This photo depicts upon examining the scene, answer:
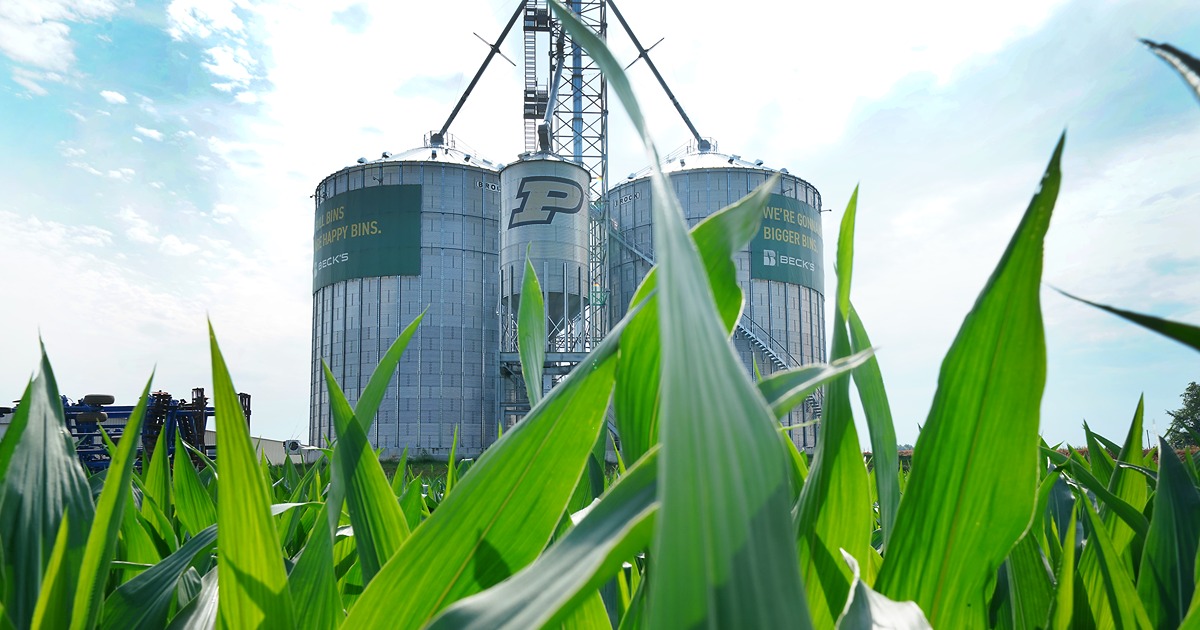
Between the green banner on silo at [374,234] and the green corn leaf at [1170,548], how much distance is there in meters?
12.6

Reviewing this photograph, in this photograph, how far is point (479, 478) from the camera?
0.76 feet

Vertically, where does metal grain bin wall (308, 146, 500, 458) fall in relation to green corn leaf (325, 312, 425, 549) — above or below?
above

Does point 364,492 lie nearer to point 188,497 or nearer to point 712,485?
point 712,485

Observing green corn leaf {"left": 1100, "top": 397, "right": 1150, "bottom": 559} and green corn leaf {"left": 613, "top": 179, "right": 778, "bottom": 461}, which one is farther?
green corn leaf {"left": 1100, "top": 397, "right": 1150, "bottom": 559}

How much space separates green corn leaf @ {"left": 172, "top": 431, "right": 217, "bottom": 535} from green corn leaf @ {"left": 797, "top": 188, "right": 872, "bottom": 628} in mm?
569

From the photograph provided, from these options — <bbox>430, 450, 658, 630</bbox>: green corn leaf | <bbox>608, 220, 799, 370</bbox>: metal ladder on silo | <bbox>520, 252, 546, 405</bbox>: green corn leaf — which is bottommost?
<bbox>430, 450, 658, 630</bbox>: green corn leaf

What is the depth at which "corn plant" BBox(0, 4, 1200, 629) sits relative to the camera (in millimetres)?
125

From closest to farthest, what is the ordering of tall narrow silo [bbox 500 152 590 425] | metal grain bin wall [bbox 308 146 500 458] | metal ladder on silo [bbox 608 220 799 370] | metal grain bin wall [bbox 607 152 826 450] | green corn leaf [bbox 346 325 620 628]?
green corn leaf [bbox 346 325 620 628], tall narrow silo [bbox 500 152 590 425], metal grain bin wall [bbox 308 146 500 458], metal ladder on silo [bbox 608 220 799 370], metal grain bin wall [bbox 607 152 826 450]

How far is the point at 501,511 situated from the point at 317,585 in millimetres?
129

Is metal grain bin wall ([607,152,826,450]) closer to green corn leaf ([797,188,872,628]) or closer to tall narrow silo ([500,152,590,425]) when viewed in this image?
tall narrow silo ([500,152,590,425])

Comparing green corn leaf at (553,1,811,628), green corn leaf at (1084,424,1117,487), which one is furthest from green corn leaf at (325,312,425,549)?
green corn leaf at (1084,424,1117,487)

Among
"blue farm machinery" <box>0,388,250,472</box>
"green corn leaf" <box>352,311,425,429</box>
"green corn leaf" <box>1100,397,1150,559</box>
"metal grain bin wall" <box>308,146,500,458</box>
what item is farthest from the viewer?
"metal grain bin wall" <box>308,146,500,458</box>

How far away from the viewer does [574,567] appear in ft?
0.50

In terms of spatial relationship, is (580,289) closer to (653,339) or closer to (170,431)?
(170,431)
